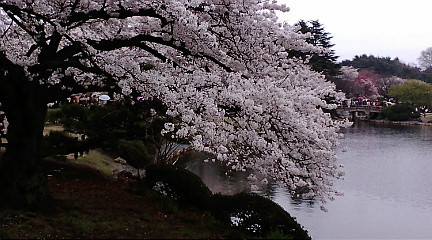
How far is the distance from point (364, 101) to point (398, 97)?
3014mm

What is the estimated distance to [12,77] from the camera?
6.47 metres

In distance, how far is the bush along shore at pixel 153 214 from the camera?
19.6 feet

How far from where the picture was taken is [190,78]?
613 centimetres

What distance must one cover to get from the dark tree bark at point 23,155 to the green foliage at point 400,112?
39575 millimetres

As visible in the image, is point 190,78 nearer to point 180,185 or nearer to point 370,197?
point 180,185

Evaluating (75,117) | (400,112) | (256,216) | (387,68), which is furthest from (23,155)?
(387,68)

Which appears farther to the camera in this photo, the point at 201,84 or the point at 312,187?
the point at 312,187

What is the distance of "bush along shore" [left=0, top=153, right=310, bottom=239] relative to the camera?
19.6 feet

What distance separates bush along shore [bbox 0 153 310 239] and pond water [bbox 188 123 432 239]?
1989 mm

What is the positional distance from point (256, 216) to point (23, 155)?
10.6 ft

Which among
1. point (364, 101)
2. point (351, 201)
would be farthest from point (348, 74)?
point (351, 201)

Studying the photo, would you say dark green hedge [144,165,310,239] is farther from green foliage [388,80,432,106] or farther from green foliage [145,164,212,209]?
green foliage [388,80,432,106]

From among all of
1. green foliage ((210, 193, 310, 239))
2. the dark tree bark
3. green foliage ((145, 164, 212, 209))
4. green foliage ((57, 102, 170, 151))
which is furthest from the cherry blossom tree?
green foliage ((57, 102, 170, 151))

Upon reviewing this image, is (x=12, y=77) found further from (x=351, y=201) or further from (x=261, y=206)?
(x=351, y=201)
